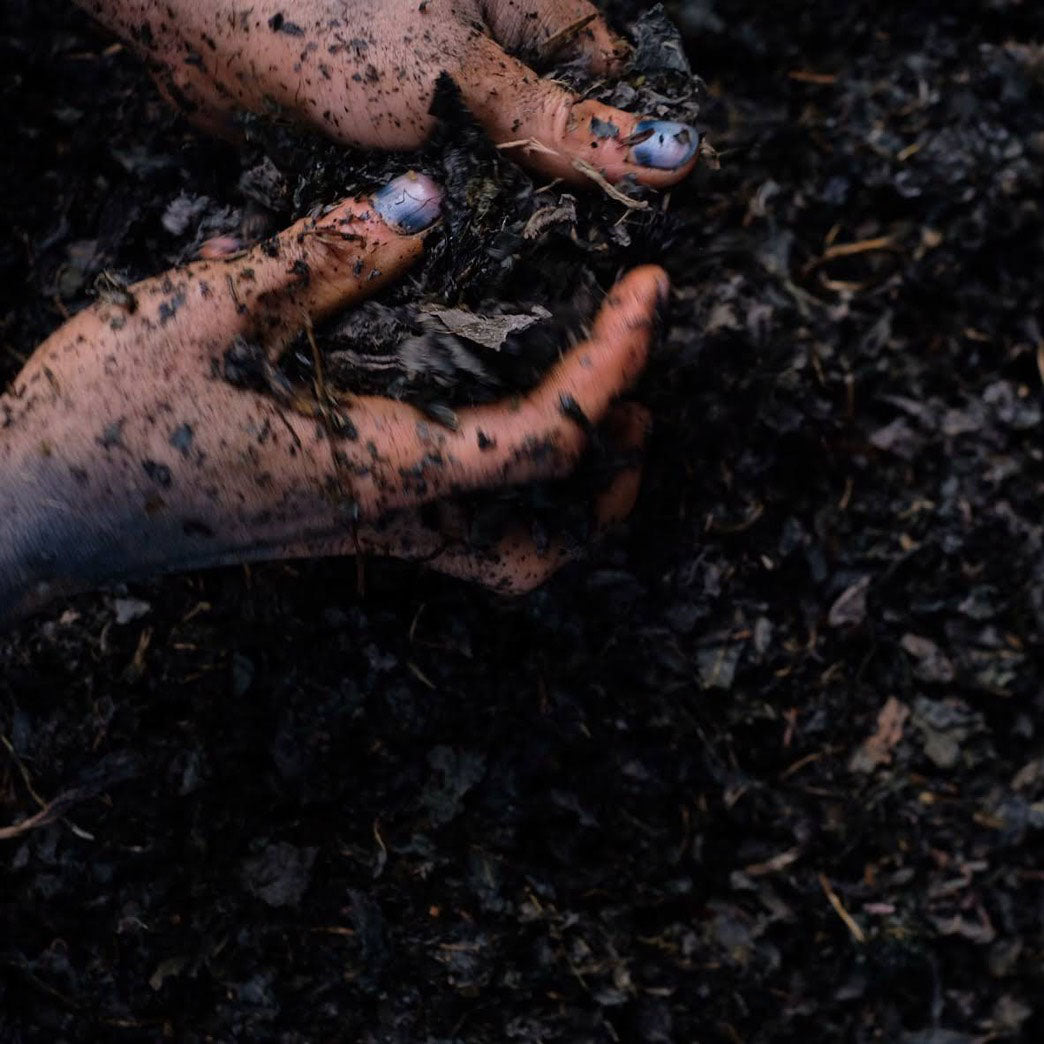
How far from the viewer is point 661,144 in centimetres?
155

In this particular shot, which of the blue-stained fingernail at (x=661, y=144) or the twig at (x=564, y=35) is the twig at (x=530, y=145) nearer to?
the blue-stained fingernail at (x=661, y=144)

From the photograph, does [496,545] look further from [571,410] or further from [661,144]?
[661,144]

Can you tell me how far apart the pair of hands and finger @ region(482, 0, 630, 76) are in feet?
0.06

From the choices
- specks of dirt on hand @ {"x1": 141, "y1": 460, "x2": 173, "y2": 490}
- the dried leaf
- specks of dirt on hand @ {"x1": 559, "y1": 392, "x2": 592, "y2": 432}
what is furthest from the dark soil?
specks of dirt on hand @ {"x1": 141, "y1": 460, "x2": 173, "y2": 490}

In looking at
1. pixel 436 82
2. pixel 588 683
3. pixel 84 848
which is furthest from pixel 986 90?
pixel 84 848

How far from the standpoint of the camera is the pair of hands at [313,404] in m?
1.43

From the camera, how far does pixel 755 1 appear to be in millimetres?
2295

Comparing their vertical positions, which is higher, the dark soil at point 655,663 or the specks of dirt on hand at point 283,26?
the specks of dirt on hand at point 283,26

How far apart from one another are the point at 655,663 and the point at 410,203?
44.4 inches

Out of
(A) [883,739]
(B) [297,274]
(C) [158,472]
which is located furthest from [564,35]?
(A) [883,739]

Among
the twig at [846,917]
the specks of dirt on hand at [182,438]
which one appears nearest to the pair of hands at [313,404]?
the specks of dirt on hand at [182,438]

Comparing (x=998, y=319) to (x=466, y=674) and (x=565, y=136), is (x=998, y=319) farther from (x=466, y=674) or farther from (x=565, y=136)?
(x=466, y=674)

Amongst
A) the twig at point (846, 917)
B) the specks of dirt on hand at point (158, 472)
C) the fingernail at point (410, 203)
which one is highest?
the fingernail at point (410, 203)

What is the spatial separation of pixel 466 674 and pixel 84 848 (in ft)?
2.83
